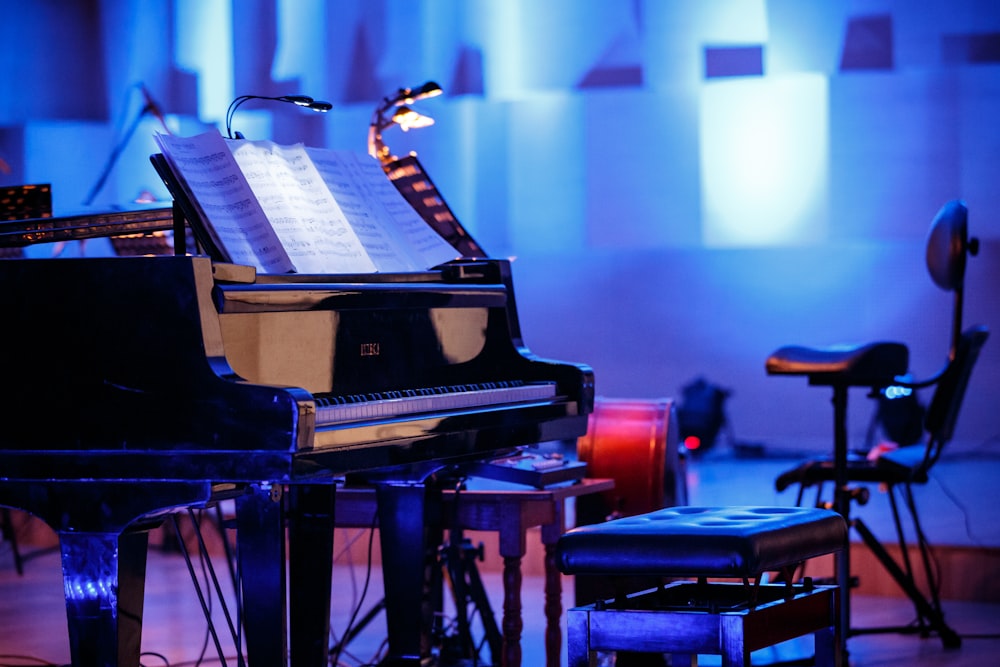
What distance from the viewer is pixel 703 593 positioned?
2730 mm

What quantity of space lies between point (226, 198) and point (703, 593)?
4.12 feet

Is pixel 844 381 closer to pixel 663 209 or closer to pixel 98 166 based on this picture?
pixel 663 209

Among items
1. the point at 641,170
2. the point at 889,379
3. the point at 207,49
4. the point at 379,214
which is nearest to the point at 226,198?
the point at 379,214

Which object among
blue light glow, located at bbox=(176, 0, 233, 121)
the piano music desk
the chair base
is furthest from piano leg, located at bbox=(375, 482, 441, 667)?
blue light glow, located at bbox=(176, 0, 233, 121)

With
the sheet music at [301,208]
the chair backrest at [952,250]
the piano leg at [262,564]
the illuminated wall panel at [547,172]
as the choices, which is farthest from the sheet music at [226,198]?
the illuminated wall panel at [547,172]

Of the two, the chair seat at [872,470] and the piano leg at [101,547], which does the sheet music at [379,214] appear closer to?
the piano leg at [101,547]

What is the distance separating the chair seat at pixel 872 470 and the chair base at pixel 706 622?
132 cm

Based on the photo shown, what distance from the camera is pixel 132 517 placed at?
234 cm

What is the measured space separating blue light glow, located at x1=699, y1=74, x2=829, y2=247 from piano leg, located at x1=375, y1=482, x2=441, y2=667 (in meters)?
4.22

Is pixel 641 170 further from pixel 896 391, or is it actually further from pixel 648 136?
pixel 896 391

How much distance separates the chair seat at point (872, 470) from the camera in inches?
159

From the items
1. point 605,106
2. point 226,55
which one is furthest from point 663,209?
point 226,55

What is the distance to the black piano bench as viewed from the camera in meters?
2.47

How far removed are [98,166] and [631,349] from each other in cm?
327
